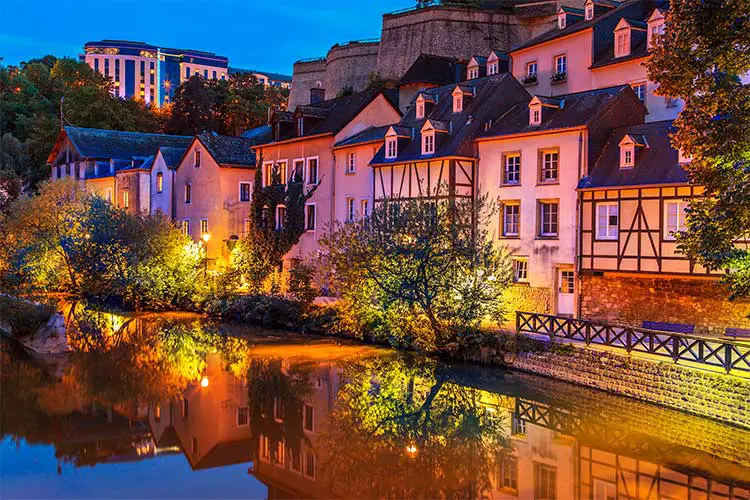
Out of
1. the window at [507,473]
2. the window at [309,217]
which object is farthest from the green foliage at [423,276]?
the window at [309,217]

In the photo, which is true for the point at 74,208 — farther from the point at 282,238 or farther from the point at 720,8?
the point at 720,8

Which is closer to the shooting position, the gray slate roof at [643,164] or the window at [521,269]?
the gray slate roof at [643,164]

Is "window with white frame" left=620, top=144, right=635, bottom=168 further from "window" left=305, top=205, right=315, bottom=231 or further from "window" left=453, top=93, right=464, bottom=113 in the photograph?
"window" left=305, top=205, right=315, bottom=231

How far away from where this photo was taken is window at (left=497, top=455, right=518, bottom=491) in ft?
48.2

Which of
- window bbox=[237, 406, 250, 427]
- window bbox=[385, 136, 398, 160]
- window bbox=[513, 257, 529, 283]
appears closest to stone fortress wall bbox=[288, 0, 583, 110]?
window bbox=[385, 136, 398, 160]

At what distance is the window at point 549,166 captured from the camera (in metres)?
26.6

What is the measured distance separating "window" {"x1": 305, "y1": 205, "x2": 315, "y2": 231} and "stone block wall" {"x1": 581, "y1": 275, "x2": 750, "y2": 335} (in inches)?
559

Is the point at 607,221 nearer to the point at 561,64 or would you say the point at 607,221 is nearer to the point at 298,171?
the point at 561,64

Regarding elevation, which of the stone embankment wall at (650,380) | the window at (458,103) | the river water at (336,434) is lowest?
the river water at (336,434)

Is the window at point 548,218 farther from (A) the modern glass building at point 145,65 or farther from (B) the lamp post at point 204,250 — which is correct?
(A) the modern glass building at point 145,65

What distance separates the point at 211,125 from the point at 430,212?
42.6m

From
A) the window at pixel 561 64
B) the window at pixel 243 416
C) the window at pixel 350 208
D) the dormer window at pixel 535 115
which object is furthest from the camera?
the window at pixel 350 208

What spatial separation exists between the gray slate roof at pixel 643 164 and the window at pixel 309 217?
46.2 ft

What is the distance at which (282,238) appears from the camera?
121 ft
